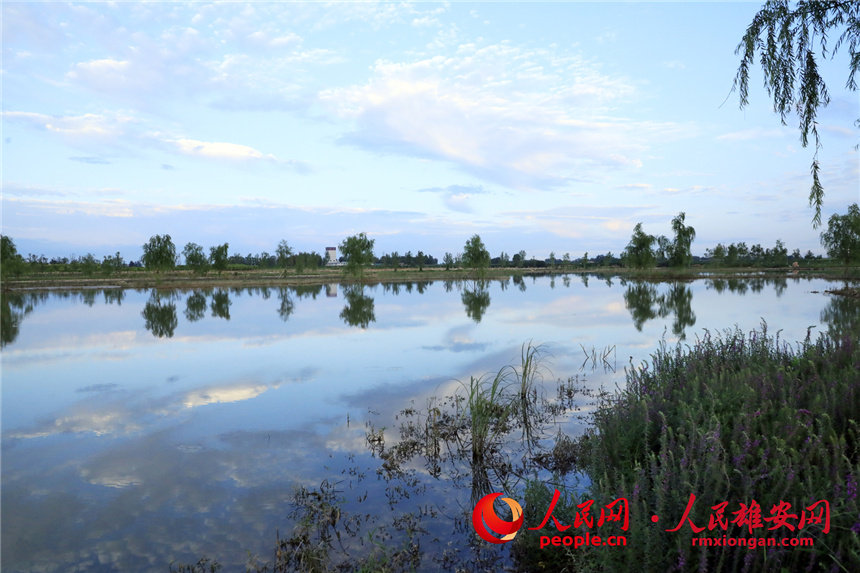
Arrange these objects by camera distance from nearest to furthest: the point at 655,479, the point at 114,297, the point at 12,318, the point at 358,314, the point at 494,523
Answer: the point at 655,479
the point at 494,523
the point at 12,318
the point at 358,314
the point at 114,297

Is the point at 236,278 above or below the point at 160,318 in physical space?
above

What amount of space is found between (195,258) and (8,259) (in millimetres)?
26095

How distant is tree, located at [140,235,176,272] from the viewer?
7650cm

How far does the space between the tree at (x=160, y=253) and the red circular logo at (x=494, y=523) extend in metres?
84.1

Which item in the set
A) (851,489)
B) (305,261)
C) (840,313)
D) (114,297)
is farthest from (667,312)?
(305,261)

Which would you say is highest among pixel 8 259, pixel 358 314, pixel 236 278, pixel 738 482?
pixel 8 259

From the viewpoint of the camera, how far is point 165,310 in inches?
1307

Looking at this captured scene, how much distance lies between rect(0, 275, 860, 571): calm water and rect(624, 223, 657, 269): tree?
6005 cm

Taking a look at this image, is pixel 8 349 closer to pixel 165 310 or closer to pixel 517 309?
pixel 165 310

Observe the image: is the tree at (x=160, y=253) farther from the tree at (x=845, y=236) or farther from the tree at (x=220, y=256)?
the tree at (x=845, y=236)

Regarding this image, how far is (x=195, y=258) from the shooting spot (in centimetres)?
8612

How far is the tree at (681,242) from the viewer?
76.1 meters

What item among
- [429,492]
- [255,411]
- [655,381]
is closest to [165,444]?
[255,411]

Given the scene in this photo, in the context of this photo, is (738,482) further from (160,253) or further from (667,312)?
(160,253)
